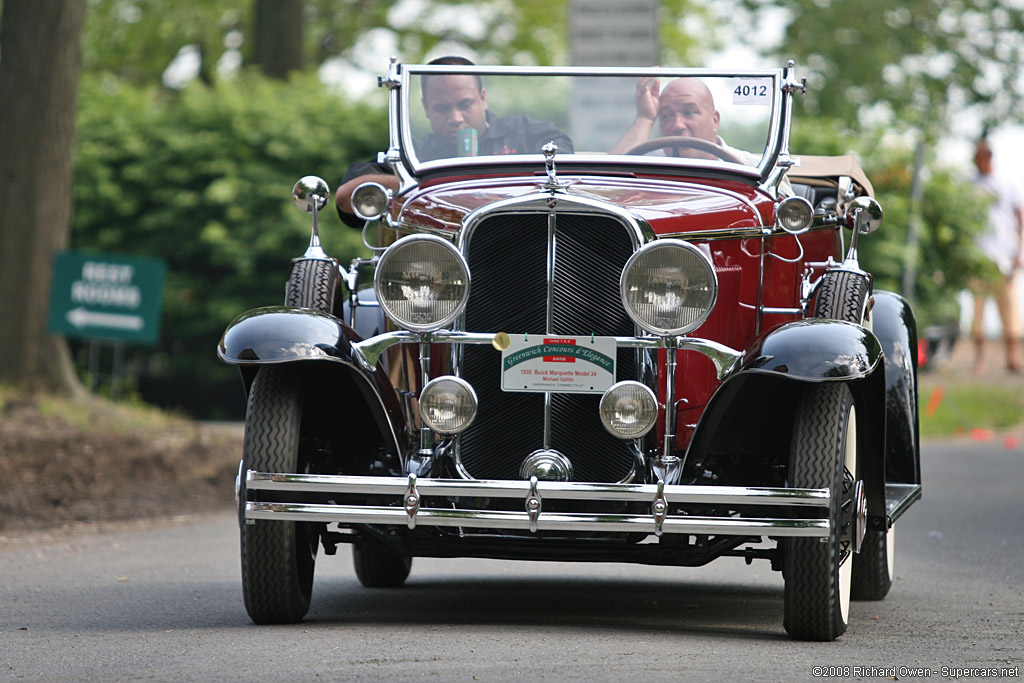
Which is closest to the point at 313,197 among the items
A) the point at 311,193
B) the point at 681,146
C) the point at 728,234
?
the point at 311,193

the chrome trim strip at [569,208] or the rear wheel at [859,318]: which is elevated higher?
the chrome trim strip at [569,208]

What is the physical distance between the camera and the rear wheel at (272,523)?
468 centimetres

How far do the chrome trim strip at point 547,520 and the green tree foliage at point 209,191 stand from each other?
31.5 ft

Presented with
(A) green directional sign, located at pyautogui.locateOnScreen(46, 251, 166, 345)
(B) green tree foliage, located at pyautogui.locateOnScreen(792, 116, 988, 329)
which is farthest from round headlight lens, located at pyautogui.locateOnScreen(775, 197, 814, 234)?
(B) green tree foliage, located at pyautogui.locateOnScreen(792, 116, 988, 329)

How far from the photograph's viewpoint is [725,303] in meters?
5.25

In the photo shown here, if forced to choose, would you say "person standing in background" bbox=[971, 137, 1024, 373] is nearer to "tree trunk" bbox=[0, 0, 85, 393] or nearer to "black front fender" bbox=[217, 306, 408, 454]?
"tree trunk" bbox=[0, 0, 85, 393]

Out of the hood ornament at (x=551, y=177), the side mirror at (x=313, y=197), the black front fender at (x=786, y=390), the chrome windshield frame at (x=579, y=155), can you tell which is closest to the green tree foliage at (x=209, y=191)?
the chrome windshield frame at (x=579, y=155)

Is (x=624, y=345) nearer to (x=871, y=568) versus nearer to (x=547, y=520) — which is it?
(x=547, y=520)

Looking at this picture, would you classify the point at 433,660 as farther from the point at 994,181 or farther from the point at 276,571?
the point at 994,181

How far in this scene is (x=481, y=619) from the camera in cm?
514

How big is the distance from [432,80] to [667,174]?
3.88 feet

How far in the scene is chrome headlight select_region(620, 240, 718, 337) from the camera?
4.64 meters

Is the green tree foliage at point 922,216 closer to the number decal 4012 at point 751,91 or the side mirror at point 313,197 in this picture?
the number decal 4012 at point 751,91

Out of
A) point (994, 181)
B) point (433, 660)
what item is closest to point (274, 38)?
point (994, 181)
